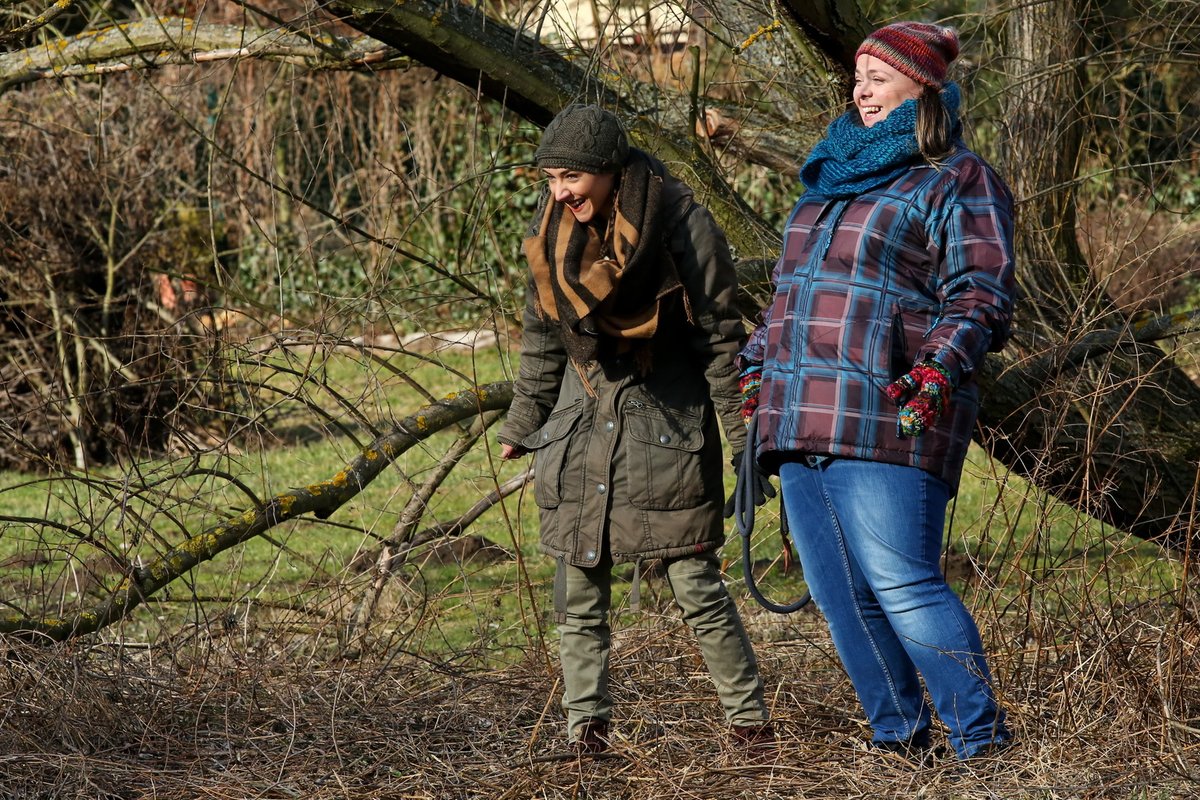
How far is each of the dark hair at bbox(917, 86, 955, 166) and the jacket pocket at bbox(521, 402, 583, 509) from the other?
1.01 meters

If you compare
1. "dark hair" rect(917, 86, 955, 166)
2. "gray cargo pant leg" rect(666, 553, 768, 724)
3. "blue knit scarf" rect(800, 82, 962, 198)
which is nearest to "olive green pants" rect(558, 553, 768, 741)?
"gray cargo pant leg" rect(666, 553, 768, 724)

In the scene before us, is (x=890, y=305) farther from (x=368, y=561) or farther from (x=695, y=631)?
(x=368, y=561)

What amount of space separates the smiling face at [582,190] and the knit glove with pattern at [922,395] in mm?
853

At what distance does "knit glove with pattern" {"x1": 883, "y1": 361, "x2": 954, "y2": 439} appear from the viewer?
262 centimetres

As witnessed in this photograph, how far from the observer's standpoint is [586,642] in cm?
329

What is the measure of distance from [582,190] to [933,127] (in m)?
0.79

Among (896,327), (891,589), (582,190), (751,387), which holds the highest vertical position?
(582,190)

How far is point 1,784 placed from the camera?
3314mm

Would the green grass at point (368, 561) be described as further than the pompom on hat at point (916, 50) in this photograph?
Yes

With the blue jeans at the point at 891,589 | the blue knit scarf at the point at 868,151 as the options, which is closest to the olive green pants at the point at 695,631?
the blue jeans at the point at 891,589

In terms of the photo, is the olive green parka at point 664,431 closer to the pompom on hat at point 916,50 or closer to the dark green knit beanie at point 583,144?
the dark green knit beanie at point 583,144

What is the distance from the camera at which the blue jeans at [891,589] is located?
9.35 ft

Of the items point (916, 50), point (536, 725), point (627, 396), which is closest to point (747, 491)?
point (627, 396)

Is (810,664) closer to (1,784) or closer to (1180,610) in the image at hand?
(1180,610)
